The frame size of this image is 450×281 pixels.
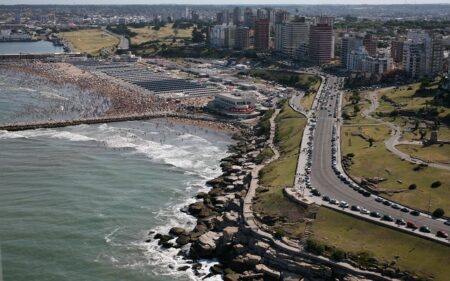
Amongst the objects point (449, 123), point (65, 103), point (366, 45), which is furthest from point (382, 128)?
point (366, 45)

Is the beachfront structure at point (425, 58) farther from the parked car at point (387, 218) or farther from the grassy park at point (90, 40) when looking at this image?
the grassy park at point (90, 40)

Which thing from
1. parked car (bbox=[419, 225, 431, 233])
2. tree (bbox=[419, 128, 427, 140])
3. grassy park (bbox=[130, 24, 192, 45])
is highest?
grassy park (bbox=[130, 24, 192, 45])

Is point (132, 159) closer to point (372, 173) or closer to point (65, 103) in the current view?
point (372, 173)

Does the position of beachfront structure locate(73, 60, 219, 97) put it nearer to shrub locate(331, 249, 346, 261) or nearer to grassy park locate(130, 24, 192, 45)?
grassy park locate(130, 24, 192, 45)

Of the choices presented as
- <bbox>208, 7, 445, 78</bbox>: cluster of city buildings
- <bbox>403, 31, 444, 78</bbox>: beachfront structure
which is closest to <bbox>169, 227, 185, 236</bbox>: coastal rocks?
<bbox>208, 7, 445, 78</bbox>: cluster of city buildings

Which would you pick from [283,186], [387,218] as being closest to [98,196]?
[283,186]
